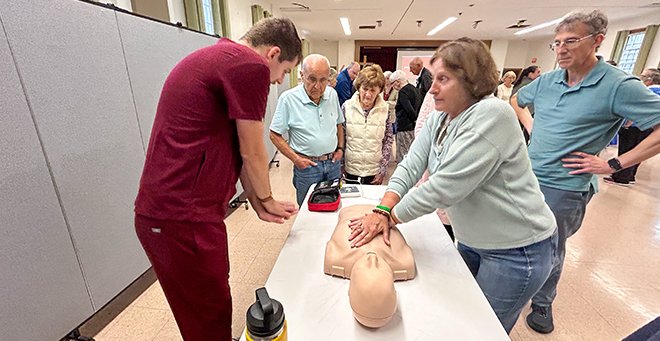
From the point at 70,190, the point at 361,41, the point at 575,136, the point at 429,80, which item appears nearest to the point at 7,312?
the point at 70,190

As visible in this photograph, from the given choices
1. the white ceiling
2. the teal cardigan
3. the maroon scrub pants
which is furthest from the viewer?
the white ceiling

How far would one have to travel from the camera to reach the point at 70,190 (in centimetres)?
136

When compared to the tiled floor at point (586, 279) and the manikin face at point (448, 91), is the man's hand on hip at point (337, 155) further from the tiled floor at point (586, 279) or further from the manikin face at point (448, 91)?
the manikin face at point (448, 91)

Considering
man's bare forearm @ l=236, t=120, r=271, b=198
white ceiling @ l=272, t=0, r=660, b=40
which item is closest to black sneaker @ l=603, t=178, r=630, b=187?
white ceiling @ l=272, t=0, r=660, b=40

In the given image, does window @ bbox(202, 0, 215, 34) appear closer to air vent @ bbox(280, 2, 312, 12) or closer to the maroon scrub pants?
air vent @ bbox(280, 2, 312, 12)

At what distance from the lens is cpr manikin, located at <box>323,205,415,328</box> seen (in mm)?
681

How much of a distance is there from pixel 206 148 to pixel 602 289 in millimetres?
2579

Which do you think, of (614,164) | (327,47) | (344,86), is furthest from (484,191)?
(327,47)

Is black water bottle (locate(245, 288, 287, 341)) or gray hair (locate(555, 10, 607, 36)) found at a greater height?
gray hair (locate(555, 10, 607, 36))

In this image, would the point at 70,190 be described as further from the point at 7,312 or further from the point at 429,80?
the point at 429,80

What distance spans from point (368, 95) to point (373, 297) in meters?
1.60

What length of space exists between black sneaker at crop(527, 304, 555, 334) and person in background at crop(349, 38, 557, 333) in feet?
2.66

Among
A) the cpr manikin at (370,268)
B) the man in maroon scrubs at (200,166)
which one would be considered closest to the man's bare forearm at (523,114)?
the cpr manikin at (370,268)

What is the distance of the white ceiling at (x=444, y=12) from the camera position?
5871 millimetres
